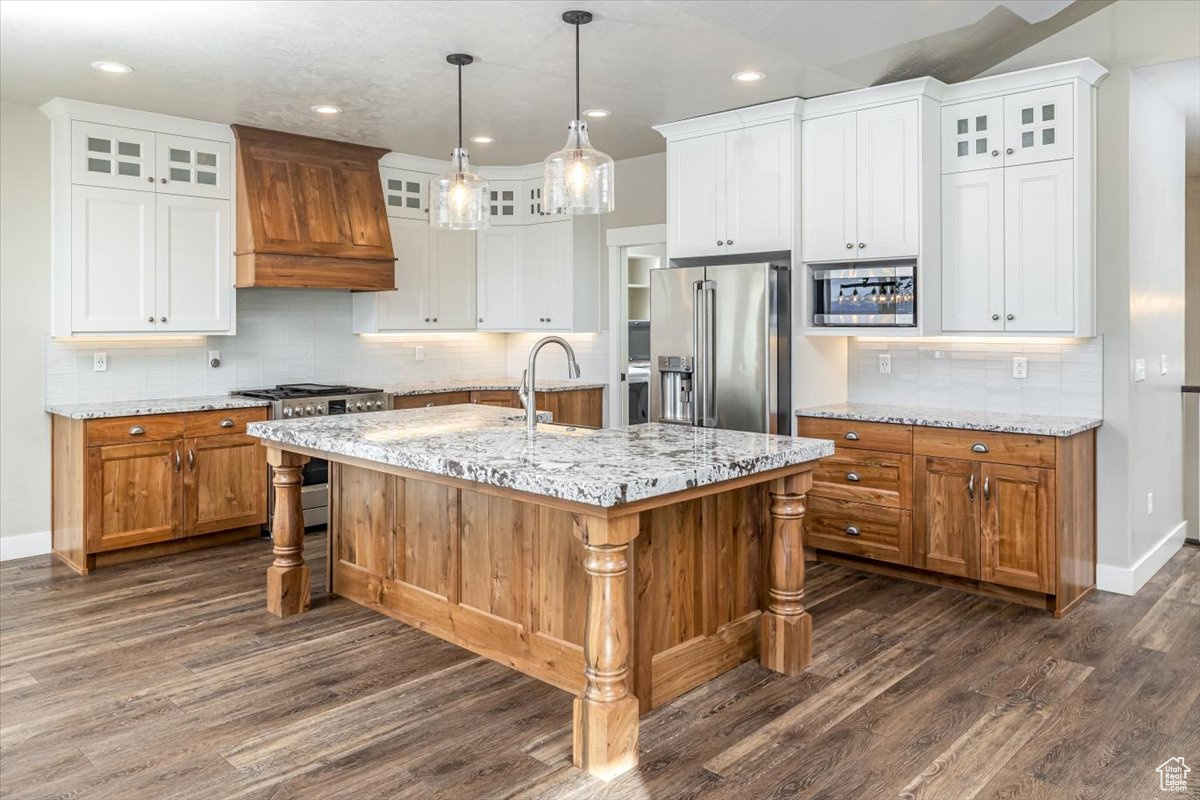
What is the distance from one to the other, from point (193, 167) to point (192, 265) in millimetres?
601

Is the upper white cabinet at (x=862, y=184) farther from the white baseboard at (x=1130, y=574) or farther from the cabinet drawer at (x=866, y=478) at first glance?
the white baseboard at (x=1130, y=574)

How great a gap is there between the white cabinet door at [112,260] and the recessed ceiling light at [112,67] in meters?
0.90

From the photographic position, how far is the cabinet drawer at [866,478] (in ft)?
14.2

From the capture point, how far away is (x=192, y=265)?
203 inches

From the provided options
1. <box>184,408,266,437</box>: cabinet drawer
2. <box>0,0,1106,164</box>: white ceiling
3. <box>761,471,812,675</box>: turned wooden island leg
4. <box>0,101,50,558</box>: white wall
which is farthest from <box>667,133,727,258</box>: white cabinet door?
<box>0,101,50,558</box>: white wall

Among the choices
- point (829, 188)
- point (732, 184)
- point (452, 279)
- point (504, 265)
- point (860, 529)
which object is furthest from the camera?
point (504, 265)

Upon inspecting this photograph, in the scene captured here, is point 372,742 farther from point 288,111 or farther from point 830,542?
point 288,111

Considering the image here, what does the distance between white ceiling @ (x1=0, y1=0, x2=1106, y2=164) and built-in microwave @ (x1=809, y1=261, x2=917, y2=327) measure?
986 mm

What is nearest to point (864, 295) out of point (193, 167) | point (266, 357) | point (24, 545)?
point (266, 357)

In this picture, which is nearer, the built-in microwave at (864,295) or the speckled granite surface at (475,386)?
the built-in microwave at (864,295)

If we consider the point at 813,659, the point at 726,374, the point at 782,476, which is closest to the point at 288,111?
the point at 726,374

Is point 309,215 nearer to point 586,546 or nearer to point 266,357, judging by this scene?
point 266,357

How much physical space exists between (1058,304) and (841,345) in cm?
129

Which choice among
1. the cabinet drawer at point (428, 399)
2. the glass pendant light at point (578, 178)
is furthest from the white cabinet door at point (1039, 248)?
the cabinet drawer at point (428, 399)
